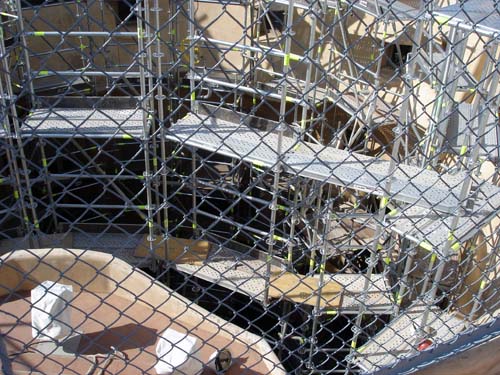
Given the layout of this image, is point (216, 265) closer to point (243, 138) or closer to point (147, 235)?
point (147, 235)

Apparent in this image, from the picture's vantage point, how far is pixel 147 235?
5852mm

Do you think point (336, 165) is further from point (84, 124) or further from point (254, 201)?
point (84, 124)

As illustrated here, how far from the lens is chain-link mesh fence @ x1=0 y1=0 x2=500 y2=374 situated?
233 cm

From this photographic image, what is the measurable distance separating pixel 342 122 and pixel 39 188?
3836 millimetres

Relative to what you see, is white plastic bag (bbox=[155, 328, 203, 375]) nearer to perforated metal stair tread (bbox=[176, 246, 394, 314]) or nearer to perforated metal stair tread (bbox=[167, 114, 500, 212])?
perforated metal stair tread (bbox=[167, 114, 500, 212])

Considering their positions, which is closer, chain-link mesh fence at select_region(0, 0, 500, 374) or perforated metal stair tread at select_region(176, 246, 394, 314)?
chain-link mesh fence at select_region(0, 0, 500, 374)

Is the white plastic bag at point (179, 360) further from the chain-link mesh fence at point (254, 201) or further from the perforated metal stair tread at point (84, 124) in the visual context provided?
the perforated metal stair tread at point (84, 124)

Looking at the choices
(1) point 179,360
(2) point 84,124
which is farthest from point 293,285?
(2) point 84,124

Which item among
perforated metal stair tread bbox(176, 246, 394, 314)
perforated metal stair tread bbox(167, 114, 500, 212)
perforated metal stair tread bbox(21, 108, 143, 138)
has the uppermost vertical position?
perforated metal stair tread bbox(167, 114, 500, 212)

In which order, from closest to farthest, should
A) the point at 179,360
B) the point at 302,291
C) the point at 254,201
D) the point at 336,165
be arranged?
the point at 179,360 < the point at 336,165 < the point at 302,291 < the point at 254,201

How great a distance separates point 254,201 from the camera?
5.72 meters

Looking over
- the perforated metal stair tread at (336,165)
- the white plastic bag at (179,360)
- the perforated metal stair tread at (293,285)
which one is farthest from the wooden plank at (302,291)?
the white plastic bag at (179,360)

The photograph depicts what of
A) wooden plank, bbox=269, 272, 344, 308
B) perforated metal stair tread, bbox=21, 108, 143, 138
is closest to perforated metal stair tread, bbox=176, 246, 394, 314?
wooden plank, bbox=269, 272, 344, 308

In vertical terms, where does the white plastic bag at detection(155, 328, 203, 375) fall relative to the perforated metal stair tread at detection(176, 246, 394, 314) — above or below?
above
